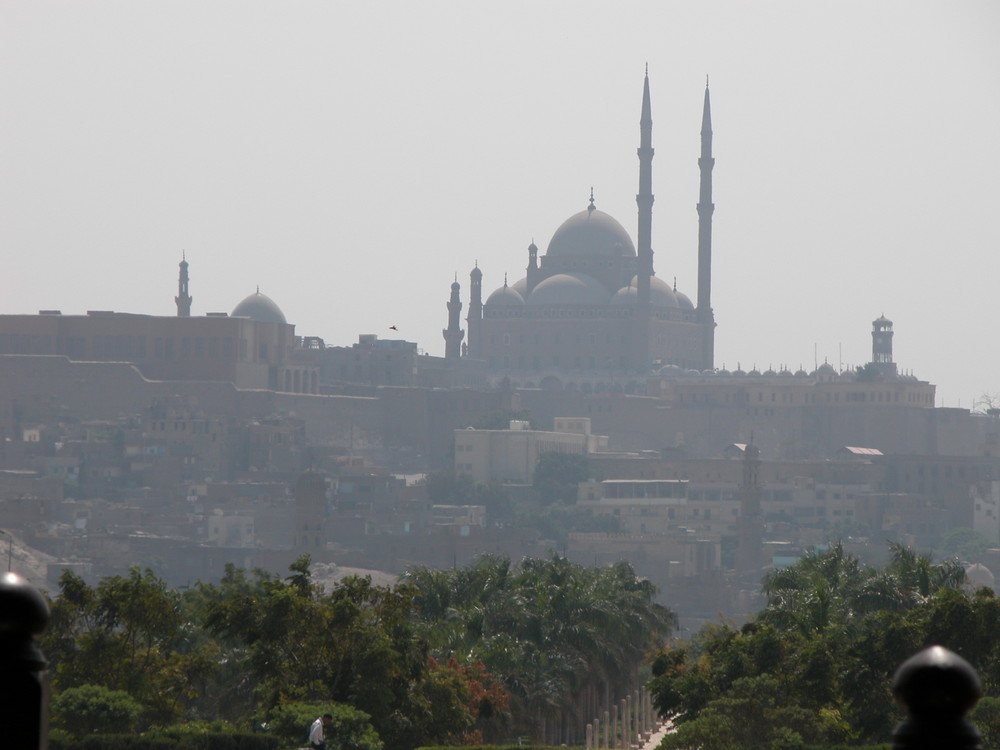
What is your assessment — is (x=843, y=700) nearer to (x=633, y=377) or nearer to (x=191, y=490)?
(x=191, y=490)

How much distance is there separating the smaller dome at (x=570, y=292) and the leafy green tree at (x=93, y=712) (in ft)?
269

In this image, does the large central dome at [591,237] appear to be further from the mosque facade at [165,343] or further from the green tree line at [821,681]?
the green tree line at [821,681]

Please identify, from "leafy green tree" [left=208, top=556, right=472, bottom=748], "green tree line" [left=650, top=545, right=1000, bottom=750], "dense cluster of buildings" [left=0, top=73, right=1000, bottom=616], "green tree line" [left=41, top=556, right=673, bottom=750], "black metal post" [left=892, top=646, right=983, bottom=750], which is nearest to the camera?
"black metal post" [left=892, top=646, right=983, bottom=750]

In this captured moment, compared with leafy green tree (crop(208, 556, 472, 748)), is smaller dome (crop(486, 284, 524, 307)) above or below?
above

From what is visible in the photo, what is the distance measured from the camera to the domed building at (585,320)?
9581cm

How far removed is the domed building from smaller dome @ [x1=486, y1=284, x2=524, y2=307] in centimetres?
5

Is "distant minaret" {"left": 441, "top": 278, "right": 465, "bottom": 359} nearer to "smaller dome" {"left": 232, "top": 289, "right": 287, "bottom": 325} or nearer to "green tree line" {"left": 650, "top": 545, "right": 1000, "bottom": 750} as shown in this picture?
"smaller dome" {"left": 232, "top": 289, "right": 287, "bottom": 325}

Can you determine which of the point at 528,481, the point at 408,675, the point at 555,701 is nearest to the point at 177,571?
the point at 528,481

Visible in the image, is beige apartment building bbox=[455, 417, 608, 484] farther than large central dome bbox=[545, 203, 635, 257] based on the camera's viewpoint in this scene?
No

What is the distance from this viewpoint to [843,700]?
49.6 feet

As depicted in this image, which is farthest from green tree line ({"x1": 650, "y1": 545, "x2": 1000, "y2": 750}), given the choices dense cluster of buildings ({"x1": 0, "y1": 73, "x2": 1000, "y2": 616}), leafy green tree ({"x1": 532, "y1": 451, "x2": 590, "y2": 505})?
leafy green tree ({"x1": 532, "y1": 451, "x2": 590, "y2": 505})

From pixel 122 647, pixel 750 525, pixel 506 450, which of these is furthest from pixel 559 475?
pixel 122 647

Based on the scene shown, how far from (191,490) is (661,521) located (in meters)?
18.4

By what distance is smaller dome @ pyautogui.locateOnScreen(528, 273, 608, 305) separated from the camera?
315 feet
